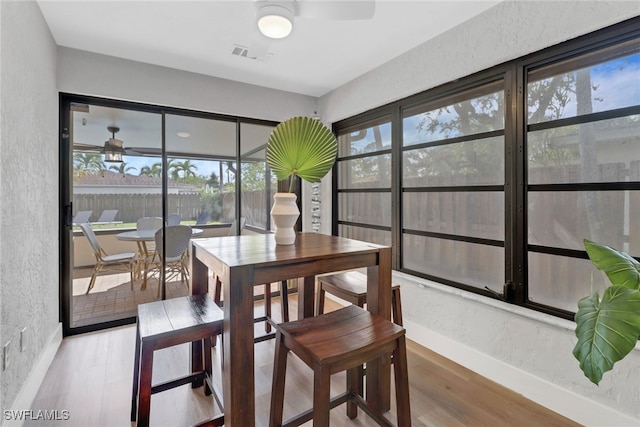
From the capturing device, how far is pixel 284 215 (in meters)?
1.65

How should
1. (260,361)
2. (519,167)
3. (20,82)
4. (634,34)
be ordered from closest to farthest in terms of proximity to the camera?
(634,34) < (20,82) < (519,167) < (260,361)

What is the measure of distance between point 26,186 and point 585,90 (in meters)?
3.29

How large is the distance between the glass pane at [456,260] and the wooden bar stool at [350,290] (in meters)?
0.60

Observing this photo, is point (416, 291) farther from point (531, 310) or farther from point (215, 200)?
point (215, 200)

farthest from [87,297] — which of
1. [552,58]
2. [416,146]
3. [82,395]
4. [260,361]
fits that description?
[552,58]

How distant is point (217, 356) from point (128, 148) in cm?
214

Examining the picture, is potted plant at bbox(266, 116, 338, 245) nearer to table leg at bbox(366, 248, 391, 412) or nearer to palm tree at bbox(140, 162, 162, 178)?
table leg at bbox(366, 248, 391, 412)

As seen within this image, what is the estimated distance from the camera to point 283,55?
2748 mm

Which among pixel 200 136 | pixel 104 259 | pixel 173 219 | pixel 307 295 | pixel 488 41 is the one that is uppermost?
pixel 488 41

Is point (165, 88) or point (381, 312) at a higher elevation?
point (165, 88)

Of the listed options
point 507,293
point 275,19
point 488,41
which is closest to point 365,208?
point 507,293

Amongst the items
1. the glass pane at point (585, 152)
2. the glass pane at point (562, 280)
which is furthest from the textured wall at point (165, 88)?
the glass pane at point (562, 280)

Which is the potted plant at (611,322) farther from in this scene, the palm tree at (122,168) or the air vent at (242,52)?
the palm tree at (122,168)

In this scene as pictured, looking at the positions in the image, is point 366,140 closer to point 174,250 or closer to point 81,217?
point 174,250
